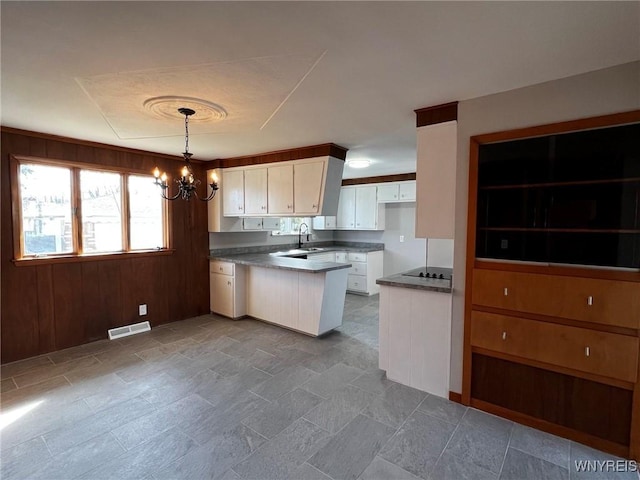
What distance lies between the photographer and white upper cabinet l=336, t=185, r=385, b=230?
21.0ft

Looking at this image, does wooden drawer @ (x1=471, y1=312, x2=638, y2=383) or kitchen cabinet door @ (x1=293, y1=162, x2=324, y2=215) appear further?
kitchen cabinet door @ (x1=293, y1=162, x2=324, y2=215)

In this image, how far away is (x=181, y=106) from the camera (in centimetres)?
247

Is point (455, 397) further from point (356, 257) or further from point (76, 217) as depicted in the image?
point (76, 217)

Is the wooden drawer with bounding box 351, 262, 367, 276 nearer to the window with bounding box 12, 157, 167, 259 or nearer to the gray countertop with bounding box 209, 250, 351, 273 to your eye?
the gray countertop with bounding box 209, 250, 351, 273

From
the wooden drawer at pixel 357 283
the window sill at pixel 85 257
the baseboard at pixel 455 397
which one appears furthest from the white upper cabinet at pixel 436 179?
the wooden drawer at pixel 357 283

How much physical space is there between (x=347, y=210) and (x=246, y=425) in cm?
508

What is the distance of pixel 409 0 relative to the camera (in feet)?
4.35

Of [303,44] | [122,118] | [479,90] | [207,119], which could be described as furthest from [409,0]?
[122,118]

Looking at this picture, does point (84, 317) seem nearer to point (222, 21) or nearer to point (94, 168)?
point (94, 168)

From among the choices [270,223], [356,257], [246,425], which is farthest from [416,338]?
[356,257]

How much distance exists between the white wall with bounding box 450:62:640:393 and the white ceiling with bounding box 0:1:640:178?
0.09 meters

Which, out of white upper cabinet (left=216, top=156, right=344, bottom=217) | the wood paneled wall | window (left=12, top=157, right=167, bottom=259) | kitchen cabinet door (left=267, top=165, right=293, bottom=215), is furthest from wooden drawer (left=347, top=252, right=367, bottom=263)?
window (left=12, top=157, right=167, bottom=259)

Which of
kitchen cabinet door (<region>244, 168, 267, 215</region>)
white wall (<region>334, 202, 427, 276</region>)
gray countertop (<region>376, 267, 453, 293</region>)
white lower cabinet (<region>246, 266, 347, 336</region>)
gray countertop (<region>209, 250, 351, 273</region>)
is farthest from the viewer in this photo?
white wall (<region>334, 202, 427, 276</region>)

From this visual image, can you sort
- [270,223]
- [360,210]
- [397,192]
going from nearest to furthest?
[270,223]
[397,192]
[360,210]
